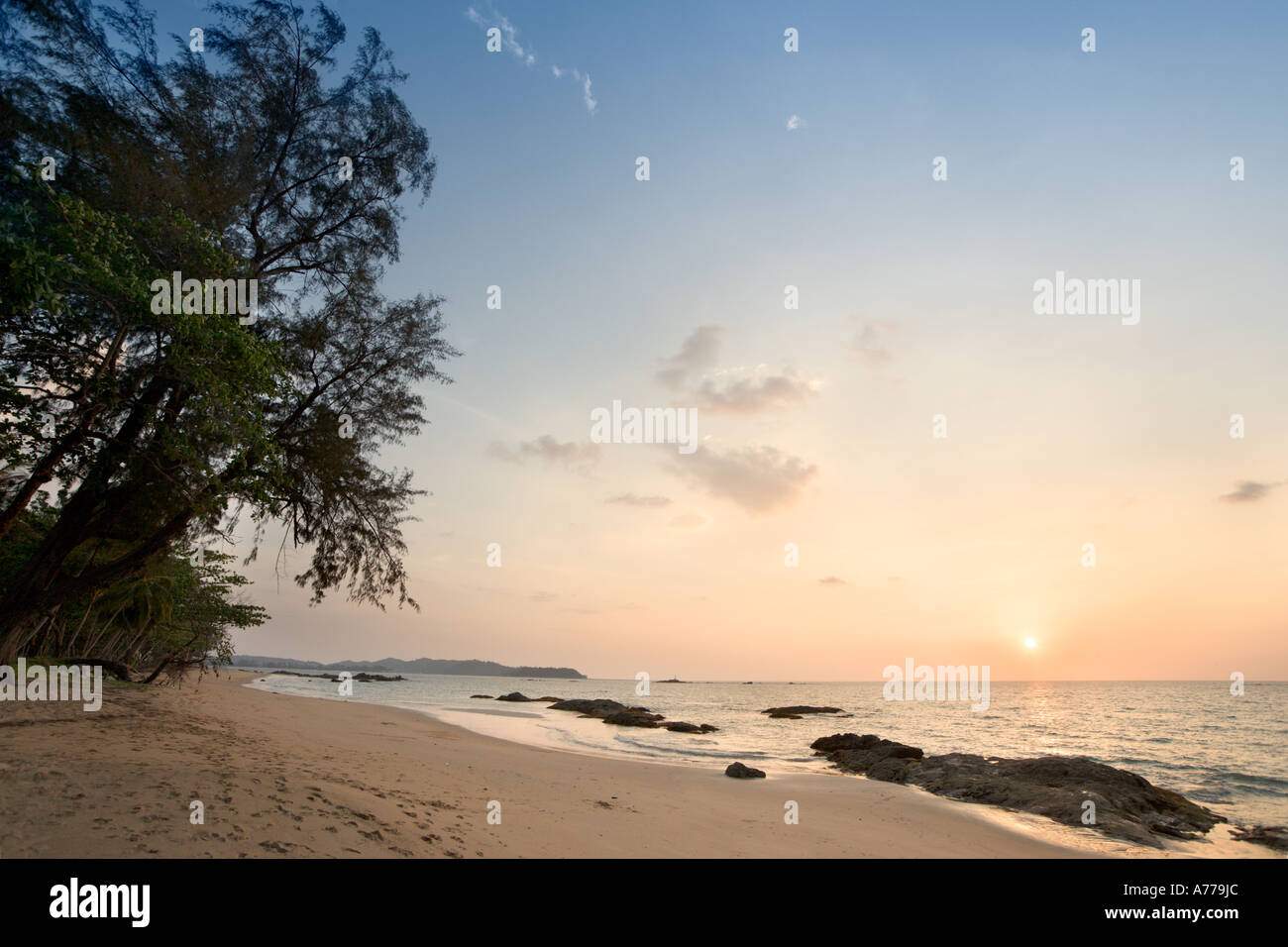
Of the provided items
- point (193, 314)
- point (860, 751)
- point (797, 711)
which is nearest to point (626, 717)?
point (797, 711)

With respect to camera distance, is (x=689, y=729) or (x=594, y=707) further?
(x=594, y=707)

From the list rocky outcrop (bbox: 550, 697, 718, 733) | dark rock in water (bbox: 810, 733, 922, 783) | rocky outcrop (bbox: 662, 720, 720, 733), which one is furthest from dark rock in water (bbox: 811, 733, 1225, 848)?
rocky outcrop (bbox: 550, 697, 718, 733)

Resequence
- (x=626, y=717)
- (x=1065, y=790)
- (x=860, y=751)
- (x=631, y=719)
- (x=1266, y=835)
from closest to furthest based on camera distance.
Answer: (x=1266, y=835), (x=1065, y=790), (x=860, y=751), (x=631, y=719), (x=626, y=717)

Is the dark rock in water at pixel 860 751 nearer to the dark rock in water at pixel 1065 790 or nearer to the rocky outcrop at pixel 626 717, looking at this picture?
the dark rock in water at pixel 1065 790

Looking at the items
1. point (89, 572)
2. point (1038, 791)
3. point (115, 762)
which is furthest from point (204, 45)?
point (1038, 791)

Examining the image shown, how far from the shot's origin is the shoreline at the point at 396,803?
664 centimetres

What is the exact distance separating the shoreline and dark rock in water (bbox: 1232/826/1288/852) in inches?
28.6

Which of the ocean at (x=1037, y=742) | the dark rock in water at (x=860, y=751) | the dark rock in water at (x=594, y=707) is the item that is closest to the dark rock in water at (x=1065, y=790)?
the dark rock in water at (x=860, y=751)

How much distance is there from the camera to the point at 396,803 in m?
9.35

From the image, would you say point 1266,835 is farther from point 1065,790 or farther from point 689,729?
point 689,729

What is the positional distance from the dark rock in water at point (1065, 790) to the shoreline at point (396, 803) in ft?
3.44

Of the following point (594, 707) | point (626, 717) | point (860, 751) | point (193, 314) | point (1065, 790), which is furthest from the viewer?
point (594, 707)

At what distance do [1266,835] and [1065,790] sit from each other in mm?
4260
